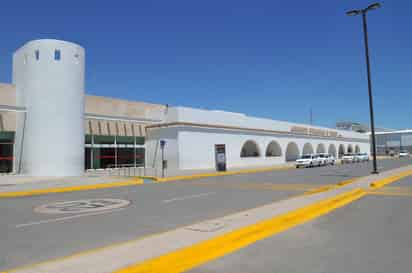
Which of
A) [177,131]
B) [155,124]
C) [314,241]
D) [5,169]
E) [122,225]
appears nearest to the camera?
[314,241]

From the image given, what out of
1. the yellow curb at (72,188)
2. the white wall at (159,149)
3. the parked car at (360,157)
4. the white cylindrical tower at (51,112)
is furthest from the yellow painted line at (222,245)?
the parked car at (360,157)

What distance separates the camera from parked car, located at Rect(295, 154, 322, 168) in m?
36.3

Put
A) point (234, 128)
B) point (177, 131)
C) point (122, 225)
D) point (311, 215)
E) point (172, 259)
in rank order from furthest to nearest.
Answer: point (234, 128), point (177, 131), point (311, 215), point (122, 225), point (172, 259)

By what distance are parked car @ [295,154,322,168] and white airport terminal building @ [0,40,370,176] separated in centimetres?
539

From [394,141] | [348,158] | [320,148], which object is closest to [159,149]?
[348,158]

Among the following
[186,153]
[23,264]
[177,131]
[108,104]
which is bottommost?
[23,264]

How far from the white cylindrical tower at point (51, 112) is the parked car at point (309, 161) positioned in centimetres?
2251

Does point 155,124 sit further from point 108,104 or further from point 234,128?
point 234,128

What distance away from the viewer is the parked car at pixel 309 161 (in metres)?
36.3

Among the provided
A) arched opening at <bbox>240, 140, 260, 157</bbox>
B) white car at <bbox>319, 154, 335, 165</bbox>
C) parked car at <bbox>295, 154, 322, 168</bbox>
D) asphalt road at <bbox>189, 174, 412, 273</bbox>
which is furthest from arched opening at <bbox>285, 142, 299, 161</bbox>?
asphalt road at <bbox>189, 174, 412, 273</bbox>

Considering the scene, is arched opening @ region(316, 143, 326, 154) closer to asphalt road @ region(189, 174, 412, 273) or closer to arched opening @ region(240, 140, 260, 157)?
arched opening @ region(240, 140, 260, 157)

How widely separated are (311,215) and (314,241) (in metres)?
2.65

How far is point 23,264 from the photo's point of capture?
5.20 metres

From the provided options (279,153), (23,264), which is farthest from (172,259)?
(279,153)
